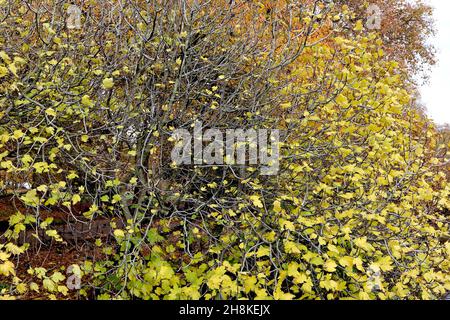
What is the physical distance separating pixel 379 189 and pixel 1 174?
3.97 m

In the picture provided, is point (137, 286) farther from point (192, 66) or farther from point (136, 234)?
point (192, 66)

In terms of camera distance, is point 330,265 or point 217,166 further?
point 217,166

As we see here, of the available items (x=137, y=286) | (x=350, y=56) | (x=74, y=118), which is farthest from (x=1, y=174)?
(x=350, y=56)

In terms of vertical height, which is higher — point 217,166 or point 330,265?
point 217,166

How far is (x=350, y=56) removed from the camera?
3.94m

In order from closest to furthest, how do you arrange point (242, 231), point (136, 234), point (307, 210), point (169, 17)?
point (307, 210) → point (242, 231) → point (136, 234) → point (169, 17)

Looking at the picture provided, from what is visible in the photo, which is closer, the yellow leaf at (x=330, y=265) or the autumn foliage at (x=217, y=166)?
the yellow leaf at (x=330, y=265)

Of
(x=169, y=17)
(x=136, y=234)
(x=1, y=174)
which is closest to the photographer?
(x=136, y=234)

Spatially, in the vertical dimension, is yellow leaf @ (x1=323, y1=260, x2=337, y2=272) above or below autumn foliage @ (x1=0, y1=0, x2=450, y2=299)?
below

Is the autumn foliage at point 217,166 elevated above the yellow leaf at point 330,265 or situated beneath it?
elevated above

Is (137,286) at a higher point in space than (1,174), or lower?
lower

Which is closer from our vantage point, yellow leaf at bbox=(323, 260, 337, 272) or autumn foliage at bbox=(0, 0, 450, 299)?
yellow leaf at bbox=(323, 260, 337, 272)
